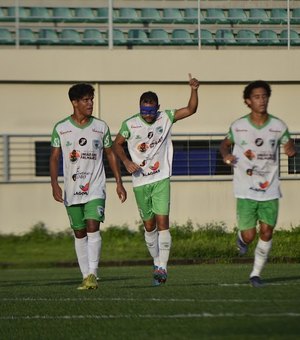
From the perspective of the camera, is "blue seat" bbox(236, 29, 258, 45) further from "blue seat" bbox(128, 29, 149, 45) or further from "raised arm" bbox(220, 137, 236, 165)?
"raised arm" bbox(220, 137, 236, 165)

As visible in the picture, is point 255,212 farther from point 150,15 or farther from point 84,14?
point 84,14

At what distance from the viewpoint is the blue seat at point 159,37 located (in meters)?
31.5

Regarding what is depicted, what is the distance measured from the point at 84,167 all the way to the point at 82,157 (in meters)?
0.12

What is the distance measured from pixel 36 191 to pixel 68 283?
39.4ft

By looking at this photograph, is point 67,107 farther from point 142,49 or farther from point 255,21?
point 255,21

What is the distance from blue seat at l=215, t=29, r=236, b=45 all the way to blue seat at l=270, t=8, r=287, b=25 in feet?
3.34

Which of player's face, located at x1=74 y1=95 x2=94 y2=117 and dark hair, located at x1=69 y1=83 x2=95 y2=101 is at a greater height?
dark hair, located at x1=69 y1=83 x2=95 y2=101

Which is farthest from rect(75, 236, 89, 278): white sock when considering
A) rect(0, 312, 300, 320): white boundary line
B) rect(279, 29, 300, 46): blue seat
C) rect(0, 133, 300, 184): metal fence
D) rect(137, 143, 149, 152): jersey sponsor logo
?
rect(279, 29, 300, 46): blue seat

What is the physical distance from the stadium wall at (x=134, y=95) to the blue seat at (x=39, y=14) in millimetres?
1568

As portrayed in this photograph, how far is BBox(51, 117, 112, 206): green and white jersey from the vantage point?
616 inches

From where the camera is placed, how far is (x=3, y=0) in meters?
32.2

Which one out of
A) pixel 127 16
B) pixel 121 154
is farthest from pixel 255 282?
pixel 127 16

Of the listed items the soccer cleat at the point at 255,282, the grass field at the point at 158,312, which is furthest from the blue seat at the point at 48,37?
the soccer cleat at the point at 255,282

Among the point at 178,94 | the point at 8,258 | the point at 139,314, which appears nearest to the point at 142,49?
the point at 178,94
